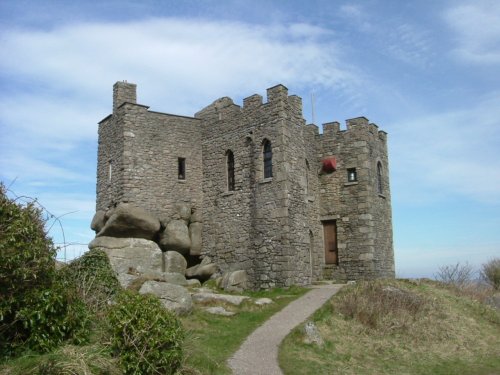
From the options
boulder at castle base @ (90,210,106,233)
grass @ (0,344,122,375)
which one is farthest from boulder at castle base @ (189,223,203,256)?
grass @ (0,344,122,375)

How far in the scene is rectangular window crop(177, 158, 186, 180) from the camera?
2339cm

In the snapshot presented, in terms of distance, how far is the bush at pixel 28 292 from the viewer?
9.02 meters

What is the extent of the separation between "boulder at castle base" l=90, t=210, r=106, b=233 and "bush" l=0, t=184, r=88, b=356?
12.8m

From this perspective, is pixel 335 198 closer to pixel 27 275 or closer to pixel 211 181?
pixel 211 181

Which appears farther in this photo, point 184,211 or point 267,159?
point 184,211

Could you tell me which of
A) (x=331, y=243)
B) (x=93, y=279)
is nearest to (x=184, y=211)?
(x=331, y=243)

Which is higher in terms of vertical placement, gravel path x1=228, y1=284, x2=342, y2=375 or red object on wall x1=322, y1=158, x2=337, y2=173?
red object on wall x1=322, y1=158, x2=337, y2=173

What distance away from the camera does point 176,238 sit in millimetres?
22031

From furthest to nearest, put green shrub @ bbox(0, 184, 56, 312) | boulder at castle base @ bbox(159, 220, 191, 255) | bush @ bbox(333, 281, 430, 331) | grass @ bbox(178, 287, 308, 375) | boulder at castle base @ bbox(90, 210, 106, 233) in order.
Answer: boulder at castle base @ bbox(90, 210, 106, 233)
boulder at castle base @ bbox(159, 220, 191, 255)
bush @ bbox(333, 281, 430, 331)
grass @ bbox(178, 287, 308, 375)
green shrub @ bbox(0, 184, 56, 312)

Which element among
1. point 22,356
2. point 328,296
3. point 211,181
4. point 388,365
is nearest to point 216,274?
point 211,181

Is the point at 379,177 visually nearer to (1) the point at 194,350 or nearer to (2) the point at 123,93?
(2) the point at 123,93

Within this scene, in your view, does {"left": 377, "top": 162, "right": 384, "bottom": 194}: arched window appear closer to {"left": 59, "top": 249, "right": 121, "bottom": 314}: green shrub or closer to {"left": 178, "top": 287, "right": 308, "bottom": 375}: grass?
{"left": 178, "top": 287, "right": 308, "bottom": 375}: grass

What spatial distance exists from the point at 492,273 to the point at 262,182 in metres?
14.0

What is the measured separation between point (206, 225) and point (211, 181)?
206 centimetres
